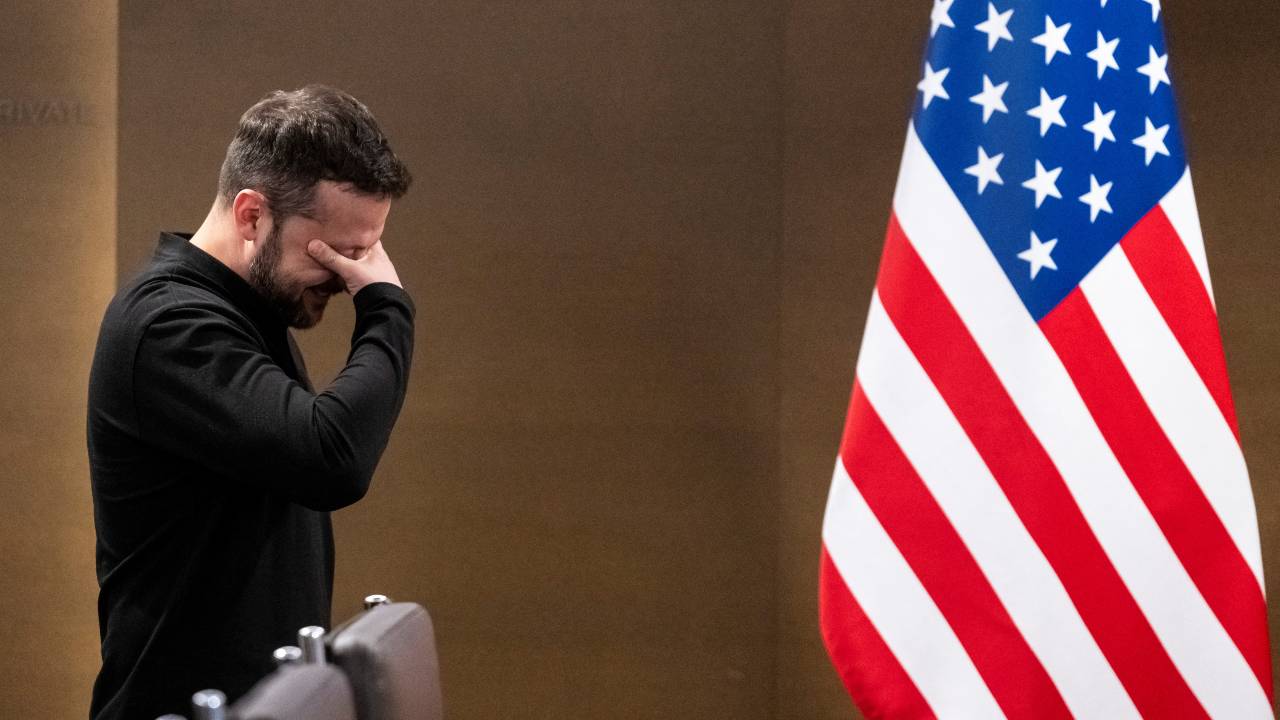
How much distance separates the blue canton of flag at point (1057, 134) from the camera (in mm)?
1700

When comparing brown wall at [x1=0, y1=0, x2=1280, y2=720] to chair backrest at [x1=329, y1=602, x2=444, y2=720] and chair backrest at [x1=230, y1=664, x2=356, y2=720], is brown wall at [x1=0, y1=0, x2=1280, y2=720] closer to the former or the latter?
chair backrest at [x1=329, y1=602, x2=444, y2=720]

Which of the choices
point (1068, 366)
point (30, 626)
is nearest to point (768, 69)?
point (1068, 366)

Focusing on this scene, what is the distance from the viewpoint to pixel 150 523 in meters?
1.32

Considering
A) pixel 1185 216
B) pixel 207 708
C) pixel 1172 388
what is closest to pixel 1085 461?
pixel 1172 388

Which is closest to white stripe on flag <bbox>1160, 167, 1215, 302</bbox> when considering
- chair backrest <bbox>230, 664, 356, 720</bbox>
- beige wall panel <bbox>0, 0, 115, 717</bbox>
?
chair backrest <bbox>230, 664, 356, 720</bbox>

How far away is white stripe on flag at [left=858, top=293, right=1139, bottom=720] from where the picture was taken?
1678mm

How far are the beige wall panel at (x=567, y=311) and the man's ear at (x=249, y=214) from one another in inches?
49.9

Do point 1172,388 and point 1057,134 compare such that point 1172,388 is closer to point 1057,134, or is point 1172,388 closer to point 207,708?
point 1057,134

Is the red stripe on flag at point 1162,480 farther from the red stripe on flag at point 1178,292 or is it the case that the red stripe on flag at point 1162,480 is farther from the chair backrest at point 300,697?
the chair backrest at point 300,697

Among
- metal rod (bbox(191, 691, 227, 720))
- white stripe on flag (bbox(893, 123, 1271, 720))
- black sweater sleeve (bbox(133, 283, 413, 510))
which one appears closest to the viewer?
metal rod (bbox(191, 691, 227, 720))

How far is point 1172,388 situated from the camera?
1686 mm

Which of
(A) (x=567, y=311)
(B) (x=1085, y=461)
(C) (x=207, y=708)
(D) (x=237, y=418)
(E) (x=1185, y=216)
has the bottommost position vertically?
(C) (x=207, y=708)

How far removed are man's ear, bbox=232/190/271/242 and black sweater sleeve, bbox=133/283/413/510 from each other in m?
0.13

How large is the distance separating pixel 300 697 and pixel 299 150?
72 centimetres
